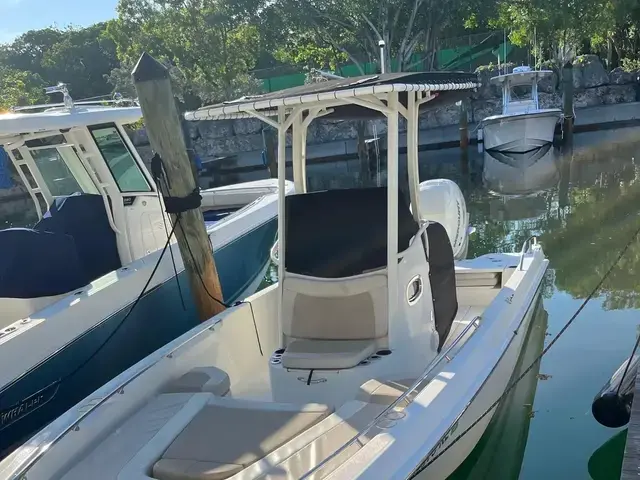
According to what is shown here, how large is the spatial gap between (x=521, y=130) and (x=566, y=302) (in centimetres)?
1171

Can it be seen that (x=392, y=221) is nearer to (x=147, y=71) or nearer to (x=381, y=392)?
(x=381, y=392)

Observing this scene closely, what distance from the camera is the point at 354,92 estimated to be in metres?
3.39

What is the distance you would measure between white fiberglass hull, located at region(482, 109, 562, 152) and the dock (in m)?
14.8

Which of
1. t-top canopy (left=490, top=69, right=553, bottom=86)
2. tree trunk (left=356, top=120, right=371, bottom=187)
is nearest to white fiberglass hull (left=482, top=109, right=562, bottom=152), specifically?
t-top canopy (left=490, top=69, right=553, bottom=86)

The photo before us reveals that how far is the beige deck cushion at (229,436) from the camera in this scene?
2734 mm

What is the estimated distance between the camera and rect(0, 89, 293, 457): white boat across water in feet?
14.6

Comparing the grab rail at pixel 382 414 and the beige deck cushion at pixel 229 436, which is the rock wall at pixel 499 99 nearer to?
the grab rail at pixel 382 414

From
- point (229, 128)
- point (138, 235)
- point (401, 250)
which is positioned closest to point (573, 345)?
point (401, 250)

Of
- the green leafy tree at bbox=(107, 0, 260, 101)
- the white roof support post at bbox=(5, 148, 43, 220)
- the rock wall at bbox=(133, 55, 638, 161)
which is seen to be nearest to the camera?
the white roof support post at bbox=(5, 148, 43, 220)

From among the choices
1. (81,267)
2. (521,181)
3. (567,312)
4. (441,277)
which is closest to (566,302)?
(567,312)

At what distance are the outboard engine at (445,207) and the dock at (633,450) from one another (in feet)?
8.50

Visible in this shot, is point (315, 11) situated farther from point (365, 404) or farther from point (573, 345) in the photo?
point (365, 404)

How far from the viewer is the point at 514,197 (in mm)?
12773

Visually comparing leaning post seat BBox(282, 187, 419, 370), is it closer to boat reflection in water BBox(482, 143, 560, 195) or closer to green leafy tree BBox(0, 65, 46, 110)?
boat reflection in water BBox(482, 143, 560, 195)
